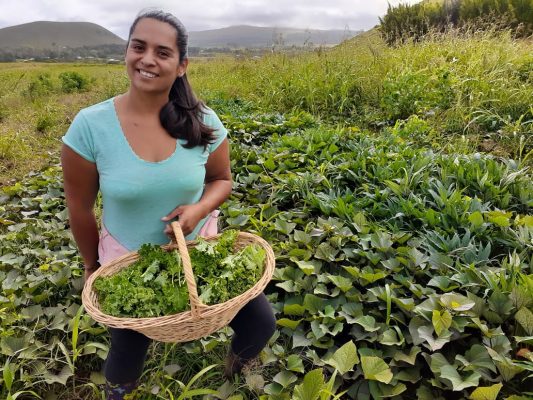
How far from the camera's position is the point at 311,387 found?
4.99ft

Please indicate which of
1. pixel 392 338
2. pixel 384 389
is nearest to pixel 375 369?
pixel 384 389

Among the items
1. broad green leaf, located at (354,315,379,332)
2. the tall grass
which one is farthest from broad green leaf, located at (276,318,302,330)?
the tall grass

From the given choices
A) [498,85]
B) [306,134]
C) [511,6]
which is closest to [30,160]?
[306,134]

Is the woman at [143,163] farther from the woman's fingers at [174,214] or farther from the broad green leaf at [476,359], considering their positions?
the broad green leaf at [476,359]

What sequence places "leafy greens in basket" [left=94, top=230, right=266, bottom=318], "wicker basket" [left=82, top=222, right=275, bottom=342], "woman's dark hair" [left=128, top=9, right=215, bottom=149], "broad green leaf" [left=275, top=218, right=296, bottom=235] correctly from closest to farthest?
"wicker basket" [left=82, top=222, right=275, bottom=342] < "leafy greens in basket" [left=94, top=230, right=266, bottom=318] < "woman's dark hair" [left=128, top=9, right=215, bottom=149] < "broad green leaf" [left=275, top=218, right=296, bottom=235]

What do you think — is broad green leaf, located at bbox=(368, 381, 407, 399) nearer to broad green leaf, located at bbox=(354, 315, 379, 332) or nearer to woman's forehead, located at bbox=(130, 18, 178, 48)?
broad green leaf, located at bbox=(354, 315, 379, 332)

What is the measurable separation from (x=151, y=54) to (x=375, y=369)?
1418mm

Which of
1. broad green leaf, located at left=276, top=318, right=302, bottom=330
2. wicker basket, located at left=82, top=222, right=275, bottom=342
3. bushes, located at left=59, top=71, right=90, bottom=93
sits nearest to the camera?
wicker basket, located at left=82, top=222, right=275, bottom=342

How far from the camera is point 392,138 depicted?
3771 mm

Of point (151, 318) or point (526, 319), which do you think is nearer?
point (151, 318)

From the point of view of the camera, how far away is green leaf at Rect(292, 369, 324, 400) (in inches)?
59.5

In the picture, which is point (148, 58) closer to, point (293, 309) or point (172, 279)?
point (172, 279)

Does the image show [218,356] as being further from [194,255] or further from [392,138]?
[392,138]

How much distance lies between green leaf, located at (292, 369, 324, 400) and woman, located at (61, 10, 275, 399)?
226 mm
